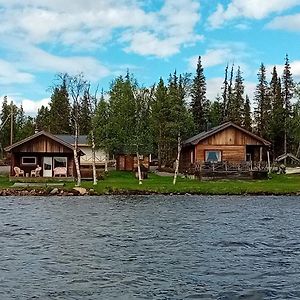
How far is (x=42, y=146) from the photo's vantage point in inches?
2357

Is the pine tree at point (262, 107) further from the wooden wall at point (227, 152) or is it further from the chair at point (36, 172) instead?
the chair at point (36, 172)

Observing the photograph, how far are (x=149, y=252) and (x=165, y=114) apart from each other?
56.9m

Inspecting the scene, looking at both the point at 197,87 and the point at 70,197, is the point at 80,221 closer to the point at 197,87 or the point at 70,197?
the point at 70,197

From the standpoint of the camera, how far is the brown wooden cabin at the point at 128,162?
7462 centimetres

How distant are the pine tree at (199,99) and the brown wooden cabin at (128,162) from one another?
2300 cm

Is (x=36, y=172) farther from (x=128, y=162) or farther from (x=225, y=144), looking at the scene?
(x=225, y=144)

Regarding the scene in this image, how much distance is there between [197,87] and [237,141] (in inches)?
1484

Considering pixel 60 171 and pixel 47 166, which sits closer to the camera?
pixel 60 171

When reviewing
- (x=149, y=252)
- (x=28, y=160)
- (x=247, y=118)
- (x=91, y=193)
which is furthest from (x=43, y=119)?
(x=149, y=252)

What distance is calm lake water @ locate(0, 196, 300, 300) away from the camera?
15.1 m

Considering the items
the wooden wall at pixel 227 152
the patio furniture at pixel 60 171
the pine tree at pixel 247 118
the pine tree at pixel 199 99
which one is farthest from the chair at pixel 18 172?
the pine tree at pixel 247 118

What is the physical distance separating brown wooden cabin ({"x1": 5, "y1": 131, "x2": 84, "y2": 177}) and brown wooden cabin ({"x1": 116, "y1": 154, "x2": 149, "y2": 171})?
1362 centimetres

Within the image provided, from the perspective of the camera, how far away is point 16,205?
1470 inches

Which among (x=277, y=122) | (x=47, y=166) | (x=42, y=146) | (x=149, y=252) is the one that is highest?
(x=277, y=122)
